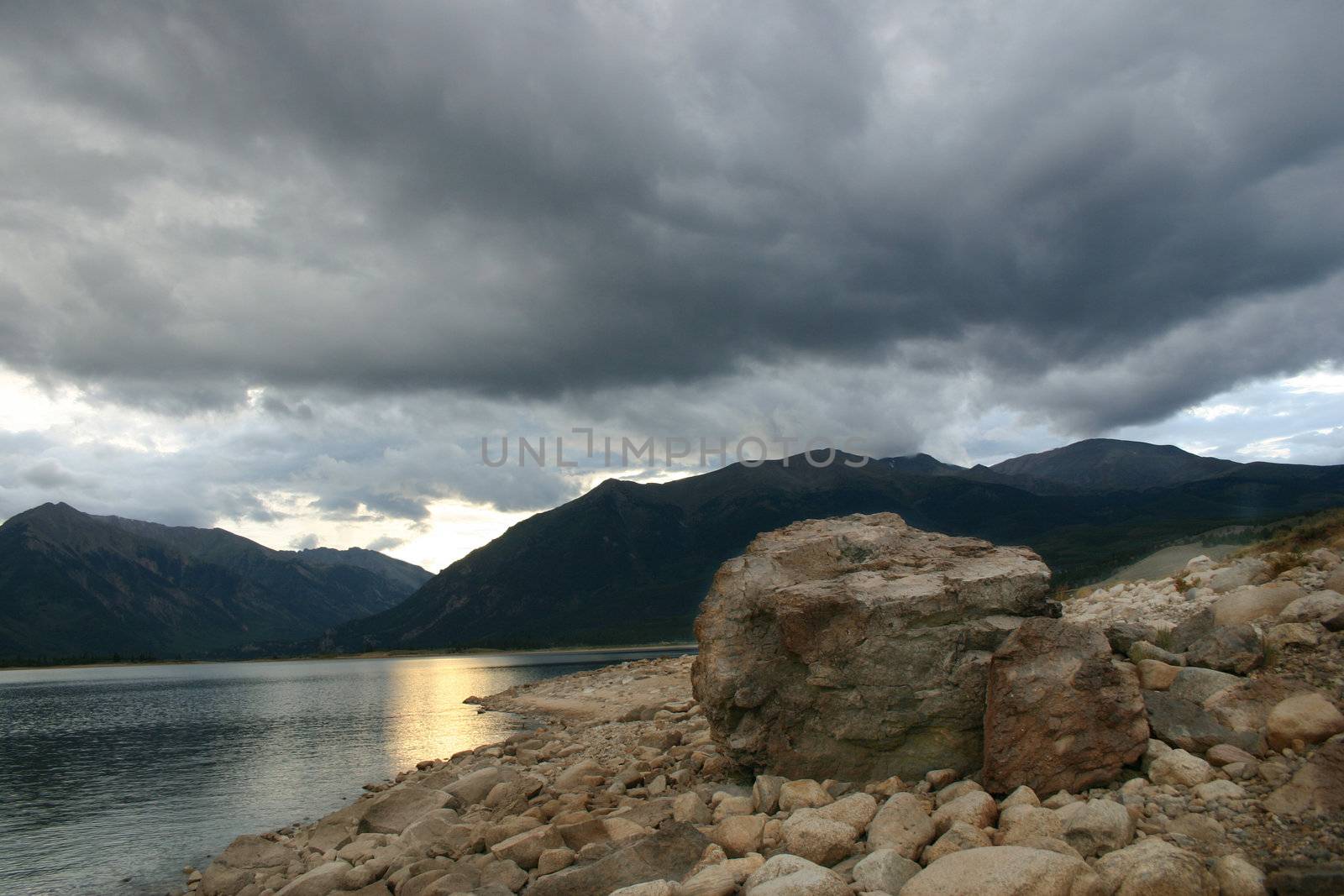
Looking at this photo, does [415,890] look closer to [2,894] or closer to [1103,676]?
[1103,676]

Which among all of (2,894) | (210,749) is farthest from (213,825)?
(210,749)

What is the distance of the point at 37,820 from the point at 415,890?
86.3 ft

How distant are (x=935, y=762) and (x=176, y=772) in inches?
1657

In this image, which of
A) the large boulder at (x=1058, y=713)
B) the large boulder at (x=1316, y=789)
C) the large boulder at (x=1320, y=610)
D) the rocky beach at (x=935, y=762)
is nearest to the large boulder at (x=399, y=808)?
the rocky beach at (x=935, y=762)

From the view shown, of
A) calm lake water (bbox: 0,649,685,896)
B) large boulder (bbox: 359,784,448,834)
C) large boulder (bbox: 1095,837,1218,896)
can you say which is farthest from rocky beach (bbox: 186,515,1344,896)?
calm lake water (bbox: 0,649,685,896)

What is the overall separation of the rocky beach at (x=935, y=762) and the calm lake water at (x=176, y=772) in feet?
19.5

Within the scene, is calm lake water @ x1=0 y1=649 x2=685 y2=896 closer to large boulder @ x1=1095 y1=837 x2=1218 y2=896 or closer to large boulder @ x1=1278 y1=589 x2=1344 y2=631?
large boulder @ x1=1095 y1=837 x2=1218 y2=896

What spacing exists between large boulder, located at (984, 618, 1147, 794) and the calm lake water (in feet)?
73.6

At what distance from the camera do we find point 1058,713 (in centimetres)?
1214

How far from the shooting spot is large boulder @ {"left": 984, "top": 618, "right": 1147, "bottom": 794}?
11.9 metres

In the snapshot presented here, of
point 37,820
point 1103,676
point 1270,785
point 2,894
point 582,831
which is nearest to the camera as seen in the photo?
point 1270,785

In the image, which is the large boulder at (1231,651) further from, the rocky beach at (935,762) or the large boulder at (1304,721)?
the large boulder at (1304,721)

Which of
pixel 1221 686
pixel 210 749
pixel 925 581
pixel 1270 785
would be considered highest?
pixel 925 581

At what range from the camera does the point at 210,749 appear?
49.4 meters
